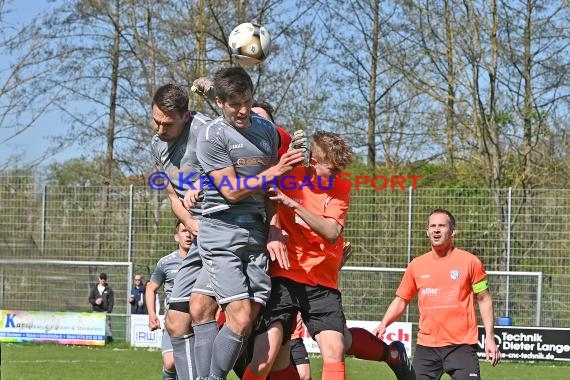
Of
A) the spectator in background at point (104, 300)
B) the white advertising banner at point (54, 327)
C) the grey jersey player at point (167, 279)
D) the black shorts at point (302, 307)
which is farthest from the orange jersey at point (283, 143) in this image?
the spectator in background at point (104, 300)

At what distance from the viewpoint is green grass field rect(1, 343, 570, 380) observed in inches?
556

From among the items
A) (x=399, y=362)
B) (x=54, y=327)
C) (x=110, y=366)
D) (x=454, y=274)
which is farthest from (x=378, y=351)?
(x=54, y=327)

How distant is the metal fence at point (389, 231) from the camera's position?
20.1 meters

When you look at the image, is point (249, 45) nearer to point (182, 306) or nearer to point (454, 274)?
point (182, 306)

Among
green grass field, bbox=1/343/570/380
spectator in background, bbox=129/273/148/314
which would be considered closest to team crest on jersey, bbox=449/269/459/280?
green grass field, bbox=1/343/570/380

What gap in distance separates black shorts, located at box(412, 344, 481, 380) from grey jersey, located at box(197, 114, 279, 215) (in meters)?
2.73

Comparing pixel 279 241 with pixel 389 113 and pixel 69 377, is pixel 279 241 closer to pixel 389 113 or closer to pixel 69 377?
pixel 69 377

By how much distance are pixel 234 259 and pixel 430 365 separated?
9.49 feet

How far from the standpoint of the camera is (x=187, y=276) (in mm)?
7066

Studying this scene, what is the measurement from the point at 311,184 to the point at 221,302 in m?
1.25

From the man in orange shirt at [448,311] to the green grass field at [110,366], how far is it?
480cm

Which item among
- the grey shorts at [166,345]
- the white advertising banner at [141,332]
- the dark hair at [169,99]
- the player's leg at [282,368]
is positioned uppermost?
Result: the dark hair at [169,99]

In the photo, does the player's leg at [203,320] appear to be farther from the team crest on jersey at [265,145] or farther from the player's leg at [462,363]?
the player's leg at [462,363]

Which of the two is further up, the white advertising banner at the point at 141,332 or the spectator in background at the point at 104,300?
the spectator in background at the point at 104,300
